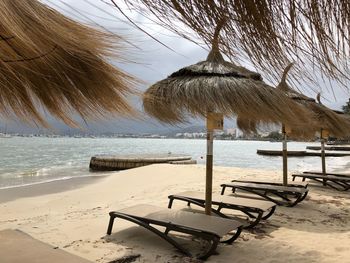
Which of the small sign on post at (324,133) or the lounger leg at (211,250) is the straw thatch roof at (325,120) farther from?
the lounger leg at (211,250)

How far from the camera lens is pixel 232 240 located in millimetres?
4480

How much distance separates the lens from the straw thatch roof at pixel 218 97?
4.38 meters

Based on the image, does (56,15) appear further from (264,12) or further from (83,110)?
(264,12)

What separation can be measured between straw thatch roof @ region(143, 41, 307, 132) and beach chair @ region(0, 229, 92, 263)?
1.94 metres

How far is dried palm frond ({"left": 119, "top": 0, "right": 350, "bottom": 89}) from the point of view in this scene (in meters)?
1.03

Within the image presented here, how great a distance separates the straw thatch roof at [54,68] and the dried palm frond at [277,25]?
0.36m

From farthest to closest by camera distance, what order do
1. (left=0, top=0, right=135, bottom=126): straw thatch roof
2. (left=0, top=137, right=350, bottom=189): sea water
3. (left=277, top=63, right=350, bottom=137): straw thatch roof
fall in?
(left=0, top=137, right=350, bottom=189): sea water
(left=277, top=63, right=350, bottom=137): straw thatch roof
(left=0, top=0, right=135, bottom=126): straw thatch roof

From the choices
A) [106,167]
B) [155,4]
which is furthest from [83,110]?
[106,167]

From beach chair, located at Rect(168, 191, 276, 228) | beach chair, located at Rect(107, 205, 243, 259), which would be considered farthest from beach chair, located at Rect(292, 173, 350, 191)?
beach chair, located at Rect(107, 205, 243, 259)

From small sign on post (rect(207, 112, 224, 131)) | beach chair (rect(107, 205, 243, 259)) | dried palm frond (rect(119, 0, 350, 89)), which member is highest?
dried palm frond (rect(119, 0, 350, 89))

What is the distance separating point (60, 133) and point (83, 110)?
280mm

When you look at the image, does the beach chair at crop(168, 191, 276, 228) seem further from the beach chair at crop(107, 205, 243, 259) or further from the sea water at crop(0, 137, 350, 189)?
the sea water at crop(0, 137, 350, 189)

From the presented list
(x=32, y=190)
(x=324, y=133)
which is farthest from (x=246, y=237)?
(x=32, y=190)

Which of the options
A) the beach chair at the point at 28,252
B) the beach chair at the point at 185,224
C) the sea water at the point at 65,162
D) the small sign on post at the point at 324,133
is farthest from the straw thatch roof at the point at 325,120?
the beach chair at the point at 28,252
